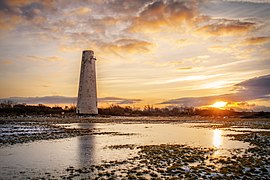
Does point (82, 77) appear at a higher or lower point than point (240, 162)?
higher

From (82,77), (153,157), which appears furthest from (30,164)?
(82,77)

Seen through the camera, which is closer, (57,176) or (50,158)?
(57,176)

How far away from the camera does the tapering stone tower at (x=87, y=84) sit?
64.4 metres

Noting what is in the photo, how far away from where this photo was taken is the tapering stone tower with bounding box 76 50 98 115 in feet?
211

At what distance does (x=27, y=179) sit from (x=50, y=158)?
15.6 feet

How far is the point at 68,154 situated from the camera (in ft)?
54.4

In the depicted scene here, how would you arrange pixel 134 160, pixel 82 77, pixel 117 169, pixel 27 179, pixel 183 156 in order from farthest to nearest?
pixel 82 77 < pixel 183 156 < pixel 134 160 < pixel 117 169 < pixel 27 179

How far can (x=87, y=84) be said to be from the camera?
6438 cm

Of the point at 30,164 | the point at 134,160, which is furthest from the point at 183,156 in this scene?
the point at 30,164

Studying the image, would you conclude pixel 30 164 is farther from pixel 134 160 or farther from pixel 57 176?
pixel 134 160

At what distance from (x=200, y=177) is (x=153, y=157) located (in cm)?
497

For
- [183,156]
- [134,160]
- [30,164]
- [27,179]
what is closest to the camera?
[27,179]

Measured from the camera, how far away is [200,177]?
10.9 meters

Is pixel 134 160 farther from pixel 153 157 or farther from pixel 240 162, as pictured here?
pixel 240 162
